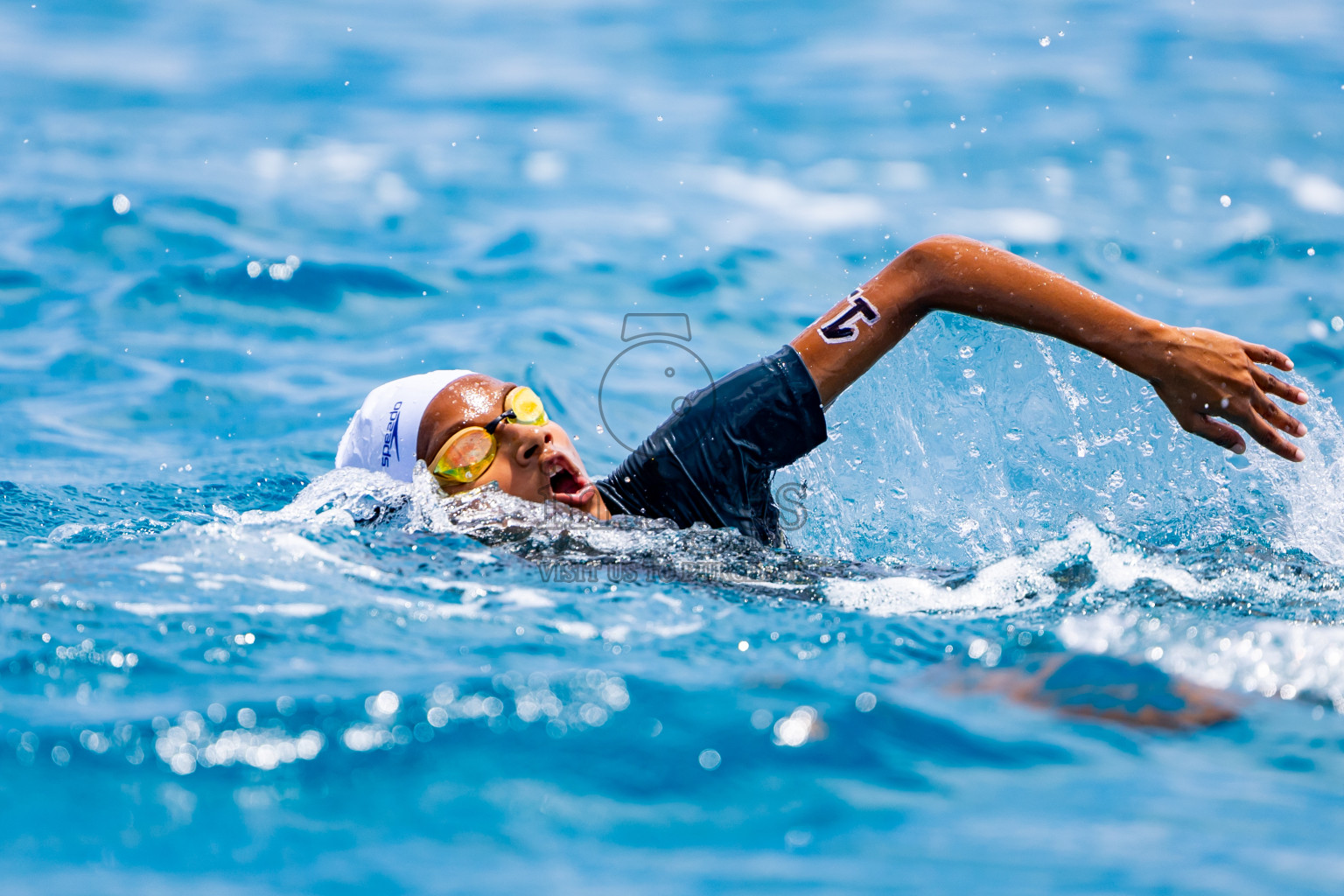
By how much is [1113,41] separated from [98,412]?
1171cm

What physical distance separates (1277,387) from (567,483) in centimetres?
223

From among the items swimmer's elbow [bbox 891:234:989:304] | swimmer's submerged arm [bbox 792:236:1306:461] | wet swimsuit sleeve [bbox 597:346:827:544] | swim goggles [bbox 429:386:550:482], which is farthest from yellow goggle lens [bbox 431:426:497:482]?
swimmer's elbow [bbox 891:234:989:304]

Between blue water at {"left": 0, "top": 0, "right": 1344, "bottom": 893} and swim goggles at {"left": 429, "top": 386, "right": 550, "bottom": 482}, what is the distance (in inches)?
5.4

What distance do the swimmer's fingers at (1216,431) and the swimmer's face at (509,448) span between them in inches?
73.9

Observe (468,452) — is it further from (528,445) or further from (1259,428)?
(1259,428)

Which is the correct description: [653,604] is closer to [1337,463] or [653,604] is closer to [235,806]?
[235,806]

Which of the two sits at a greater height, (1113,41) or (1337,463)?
(1113,41)

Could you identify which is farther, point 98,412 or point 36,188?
point 36,188

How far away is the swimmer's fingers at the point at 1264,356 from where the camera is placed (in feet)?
11.5

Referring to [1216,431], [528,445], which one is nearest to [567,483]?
[528,445]

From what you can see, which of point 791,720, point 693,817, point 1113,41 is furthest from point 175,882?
point 1113,41

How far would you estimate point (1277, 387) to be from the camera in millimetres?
3561

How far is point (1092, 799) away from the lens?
2570 mm

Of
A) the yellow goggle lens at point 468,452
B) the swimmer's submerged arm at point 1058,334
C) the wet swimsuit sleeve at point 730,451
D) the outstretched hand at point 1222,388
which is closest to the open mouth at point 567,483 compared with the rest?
the wet swimsuit sleeve at point 730,451
